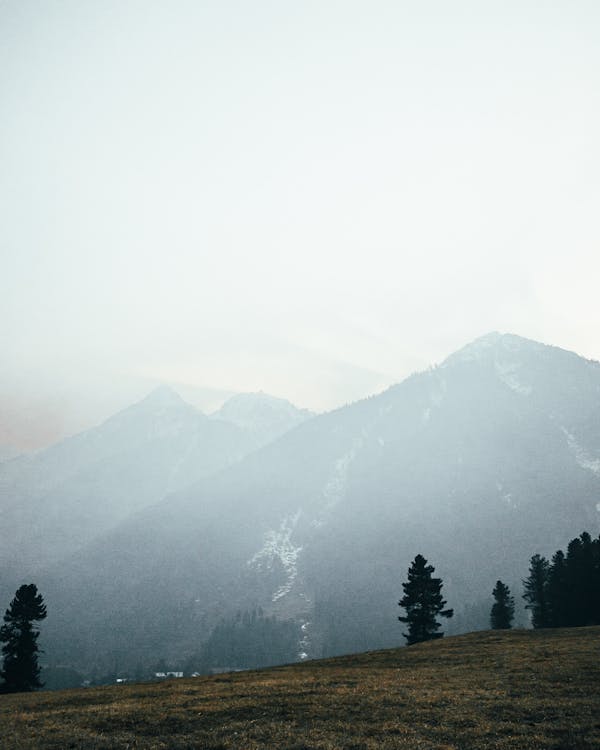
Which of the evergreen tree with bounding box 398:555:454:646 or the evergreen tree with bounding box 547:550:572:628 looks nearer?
the evergreen tree with bounding box 398:555:454:646

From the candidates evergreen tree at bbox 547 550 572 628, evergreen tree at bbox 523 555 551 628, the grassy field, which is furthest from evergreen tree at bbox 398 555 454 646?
the grassy field

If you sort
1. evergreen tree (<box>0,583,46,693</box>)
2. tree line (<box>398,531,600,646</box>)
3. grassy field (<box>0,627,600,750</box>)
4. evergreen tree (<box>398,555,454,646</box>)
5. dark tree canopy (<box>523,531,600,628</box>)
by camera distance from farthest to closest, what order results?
dark tree canopy (<box>523,531,600,628</box>) < tree line (<box>398,531,600,646</box>) < evergreen tree (<box>398,555,454,646</box>) < evergreen tree (<box>0,583,46,693</box>) < grassy field (<box>0,627,600,750</box>)

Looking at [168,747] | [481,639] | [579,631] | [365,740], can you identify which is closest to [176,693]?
[168,747]

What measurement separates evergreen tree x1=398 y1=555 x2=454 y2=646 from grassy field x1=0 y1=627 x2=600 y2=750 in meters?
40.3

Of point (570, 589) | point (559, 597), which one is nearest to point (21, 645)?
point (559, 597)

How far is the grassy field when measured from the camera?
2327cm

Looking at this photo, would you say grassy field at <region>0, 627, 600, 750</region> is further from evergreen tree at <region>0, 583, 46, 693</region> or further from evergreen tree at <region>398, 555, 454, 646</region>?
evergreen tree at <region>398, 555, 454, 646</region>

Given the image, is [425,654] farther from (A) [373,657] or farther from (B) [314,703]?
(B) [314,703]

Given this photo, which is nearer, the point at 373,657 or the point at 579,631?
the point at 373,657

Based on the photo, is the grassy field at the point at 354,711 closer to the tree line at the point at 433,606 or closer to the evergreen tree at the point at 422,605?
the tree line at the point at 433,606

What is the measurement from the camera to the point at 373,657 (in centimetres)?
5803

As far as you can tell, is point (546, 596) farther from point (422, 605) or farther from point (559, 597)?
point (422, 605)

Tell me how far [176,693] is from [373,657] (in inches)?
1055

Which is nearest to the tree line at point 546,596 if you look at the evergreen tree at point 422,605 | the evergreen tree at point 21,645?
the evergreen tree at point 422,605
